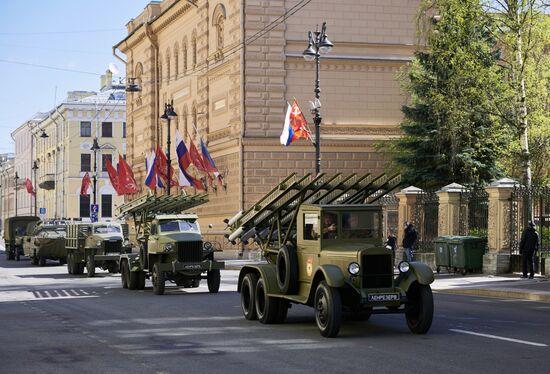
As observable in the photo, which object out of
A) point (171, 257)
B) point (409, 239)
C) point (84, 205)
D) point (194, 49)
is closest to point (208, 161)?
point (194, 49)

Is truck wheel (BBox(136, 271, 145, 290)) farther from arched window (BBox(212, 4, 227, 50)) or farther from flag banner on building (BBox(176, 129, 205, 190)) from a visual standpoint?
Answer: arched window (BBox(212, 4, 227, 50))

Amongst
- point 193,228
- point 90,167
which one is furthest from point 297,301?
point 90,167

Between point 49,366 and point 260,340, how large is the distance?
11.8 feet

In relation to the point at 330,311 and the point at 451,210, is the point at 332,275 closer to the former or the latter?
the point at 330,311

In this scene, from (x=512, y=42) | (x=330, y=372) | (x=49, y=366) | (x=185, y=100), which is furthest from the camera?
(x=185, y=100)

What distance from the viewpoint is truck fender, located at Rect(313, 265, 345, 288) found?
15852 mm

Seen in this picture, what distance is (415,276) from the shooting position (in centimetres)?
1633

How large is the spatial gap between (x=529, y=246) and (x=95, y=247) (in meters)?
17.1

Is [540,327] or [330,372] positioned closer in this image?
[330,372]

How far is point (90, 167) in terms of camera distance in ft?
351

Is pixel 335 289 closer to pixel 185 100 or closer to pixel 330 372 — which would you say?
pixel 330 372

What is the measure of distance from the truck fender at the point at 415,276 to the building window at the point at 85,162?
303 ft

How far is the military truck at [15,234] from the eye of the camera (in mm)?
64312

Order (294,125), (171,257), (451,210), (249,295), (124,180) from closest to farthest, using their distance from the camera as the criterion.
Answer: (249,295) < (171,257) < (451,210) < (294,125) < (124,180)
